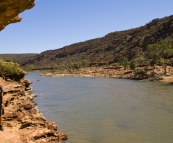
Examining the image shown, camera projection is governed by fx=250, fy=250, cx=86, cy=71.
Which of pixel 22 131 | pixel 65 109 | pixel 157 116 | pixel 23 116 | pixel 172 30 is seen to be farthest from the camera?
pixel 172 30

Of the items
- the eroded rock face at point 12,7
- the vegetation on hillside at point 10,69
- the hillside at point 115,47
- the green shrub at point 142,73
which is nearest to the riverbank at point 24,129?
the eroded rock face at point 12,7

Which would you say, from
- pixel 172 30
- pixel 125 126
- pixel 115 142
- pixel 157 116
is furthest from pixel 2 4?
pixel 172 30

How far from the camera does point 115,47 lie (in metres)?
113

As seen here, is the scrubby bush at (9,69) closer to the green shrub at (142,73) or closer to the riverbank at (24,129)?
the riverbank at (24,129)

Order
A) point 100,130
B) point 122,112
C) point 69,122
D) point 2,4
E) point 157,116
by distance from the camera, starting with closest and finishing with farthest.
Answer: point 2,4 < point 100,130 < point 69,122 < point 157,116 < point 122,112

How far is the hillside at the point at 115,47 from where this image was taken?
9246 centimetres

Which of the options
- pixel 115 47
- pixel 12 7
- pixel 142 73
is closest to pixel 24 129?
pixel 12 7

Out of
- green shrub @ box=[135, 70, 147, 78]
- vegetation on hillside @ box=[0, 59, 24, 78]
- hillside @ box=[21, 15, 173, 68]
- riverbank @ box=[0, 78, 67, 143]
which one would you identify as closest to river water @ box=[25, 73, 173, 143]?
riverbank @ box=[0, 78, 67, 143]

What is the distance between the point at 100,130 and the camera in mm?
15227

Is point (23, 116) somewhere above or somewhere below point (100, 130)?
above

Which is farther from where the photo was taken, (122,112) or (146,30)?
(146,30)

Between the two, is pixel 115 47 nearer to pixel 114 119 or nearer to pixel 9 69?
pixel 9 69

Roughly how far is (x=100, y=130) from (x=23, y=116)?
16.3 ft

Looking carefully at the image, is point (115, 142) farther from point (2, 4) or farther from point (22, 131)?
point (2, 4)
